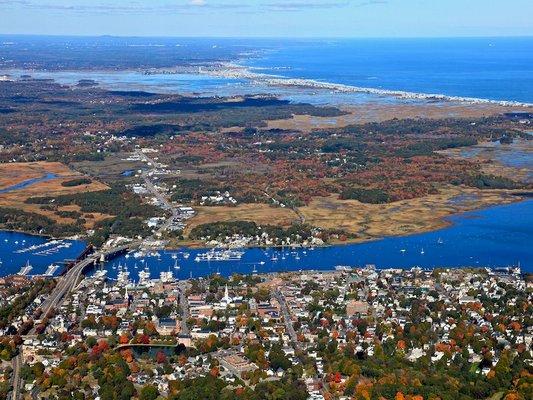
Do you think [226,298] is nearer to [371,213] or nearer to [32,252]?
[32,252]

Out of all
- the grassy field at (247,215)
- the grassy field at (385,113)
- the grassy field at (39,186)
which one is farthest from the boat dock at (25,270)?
the grassy field at (385,113)

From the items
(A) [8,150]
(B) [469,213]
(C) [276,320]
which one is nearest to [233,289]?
(C) [276,320]

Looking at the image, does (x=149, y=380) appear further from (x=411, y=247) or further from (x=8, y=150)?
(x=8, y=150)

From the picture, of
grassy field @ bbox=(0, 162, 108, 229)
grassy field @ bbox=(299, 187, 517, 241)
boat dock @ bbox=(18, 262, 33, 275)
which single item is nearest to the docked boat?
grassy field @ bbox=(299, 187, 517, 241)

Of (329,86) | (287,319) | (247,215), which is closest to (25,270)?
(287,319)

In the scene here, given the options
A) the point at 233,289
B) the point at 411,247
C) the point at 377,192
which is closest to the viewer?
the point at 233,289

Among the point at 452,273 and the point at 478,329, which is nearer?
the point at 478,329
